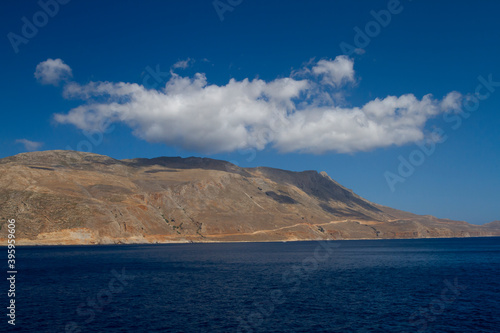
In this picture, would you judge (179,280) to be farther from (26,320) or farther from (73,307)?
(26,320)

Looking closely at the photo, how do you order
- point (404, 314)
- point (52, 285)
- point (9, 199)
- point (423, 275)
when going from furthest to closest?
point (9, 199), point (423, 275), point (52, 285), point (404, 314)

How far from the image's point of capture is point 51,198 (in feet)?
Result: 607

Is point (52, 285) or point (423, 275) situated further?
point (423, 275)

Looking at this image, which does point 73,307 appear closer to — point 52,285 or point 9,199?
point 52,285

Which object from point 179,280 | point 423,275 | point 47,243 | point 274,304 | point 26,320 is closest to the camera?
point 26,320

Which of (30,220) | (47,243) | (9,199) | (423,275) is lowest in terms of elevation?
(423,275)

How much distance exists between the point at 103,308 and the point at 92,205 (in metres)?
156

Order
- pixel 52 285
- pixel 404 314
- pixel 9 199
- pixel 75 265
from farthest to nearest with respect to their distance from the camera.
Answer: pixel 9 199, pixel 75 265, pixel 52 285, pixel 404 314

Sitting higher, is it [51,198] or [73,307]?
[51,198]

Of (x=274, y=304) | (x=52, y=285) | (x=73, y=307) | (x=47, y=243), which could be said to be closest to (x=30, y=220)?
(x=47, y=243)

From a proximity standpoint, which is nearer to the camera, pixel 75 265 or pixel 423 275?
pixel 423 275

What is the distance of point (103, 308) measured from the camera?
161ft

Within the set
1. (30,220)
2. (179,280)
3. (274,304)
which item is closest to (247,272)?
(179,280)

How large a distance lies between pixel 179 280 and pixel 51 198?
457 feet
